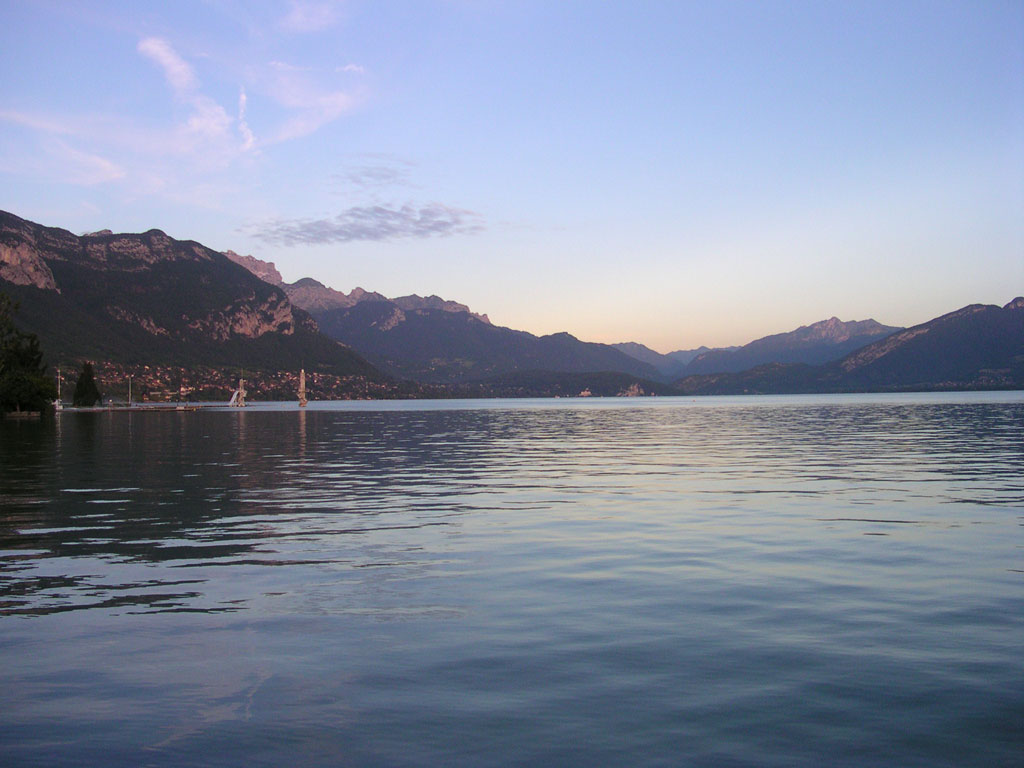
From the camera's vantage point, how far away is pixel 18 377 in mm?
152375

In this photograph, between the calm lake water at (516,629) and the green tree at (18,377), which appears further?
the green tree at (18,377)

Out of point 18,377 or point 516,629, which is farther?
point 18,377

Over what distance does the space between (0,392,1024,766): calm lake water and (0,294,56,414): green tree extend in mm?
135438

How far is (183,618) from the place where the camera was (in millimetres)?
15398

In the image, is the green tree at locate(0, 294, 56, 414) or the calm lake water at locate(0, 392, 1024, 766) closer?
the calm lake water at locate(0, 392, 1024, 766)

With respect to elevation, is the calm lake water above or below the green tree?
below

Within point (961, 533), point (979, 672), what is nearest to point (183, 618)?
point (979, 672)

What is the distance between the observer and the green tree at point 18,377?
15125 centimetres

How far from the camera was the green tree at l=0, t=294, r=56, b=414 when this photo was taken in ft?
496

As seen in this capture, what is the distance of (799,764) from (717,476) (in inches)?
1358

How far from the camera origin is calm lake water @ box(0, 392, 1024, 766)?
386 inches

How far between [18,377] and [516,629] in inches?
6464

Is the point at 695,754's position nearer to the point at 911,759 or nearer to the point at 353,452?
the point at 911,759

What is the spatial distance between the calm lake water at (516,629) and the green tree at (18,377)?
135 m
